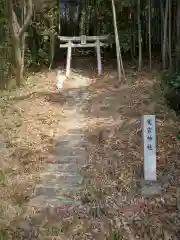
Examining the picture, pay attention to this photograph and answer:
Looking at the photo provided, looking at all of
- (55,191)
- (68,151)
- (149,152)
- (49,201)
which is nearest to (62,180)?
(55,191)

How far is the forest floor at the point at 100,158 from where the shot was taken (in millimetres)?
4828

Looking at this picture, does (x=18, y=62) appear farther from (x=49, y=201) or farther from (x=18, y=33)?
(x=49, y=201)

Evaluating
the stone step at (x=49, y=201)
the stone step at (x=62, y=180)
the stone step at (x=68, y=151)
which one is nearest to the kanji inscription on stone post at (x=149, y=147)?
the stone step at (x=62, y=180)

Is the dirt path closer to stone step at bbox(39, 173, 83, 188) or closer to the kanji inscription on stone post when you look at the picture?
stone step at bbox(39, 173, 83, 188)

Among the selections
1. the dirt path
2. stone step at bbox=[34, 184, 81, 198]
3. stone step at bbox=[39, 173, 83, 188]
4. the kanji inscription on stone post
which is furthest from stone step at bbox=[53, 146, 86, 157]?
the kanji inscription on stone post

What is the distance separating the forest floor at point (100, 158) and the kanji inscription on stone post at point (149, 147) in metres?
0.20

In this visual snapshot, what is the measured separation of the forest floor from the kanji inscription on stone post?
20 cm

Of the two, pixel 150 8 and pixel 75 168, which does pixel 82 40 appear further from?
pixel 75 168

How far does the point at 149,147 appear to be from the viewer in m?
5.62

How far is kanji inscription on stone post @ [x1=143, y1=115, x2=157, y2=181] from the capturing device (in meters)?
5.58

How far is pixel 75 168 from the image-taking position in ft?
20.3

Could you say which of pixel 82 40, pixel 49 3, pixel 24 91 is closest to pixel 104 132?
pixel 24 91

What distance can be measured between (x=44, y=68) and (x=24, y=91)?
1988 mm

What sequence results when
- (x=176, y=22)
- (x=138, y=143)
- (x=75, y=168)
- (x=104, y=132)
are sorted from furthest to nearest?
1. (x=176, y=22)
2. (x=104, y=132)
3. (x=138, y=143)
4. (x=75, y=168)
